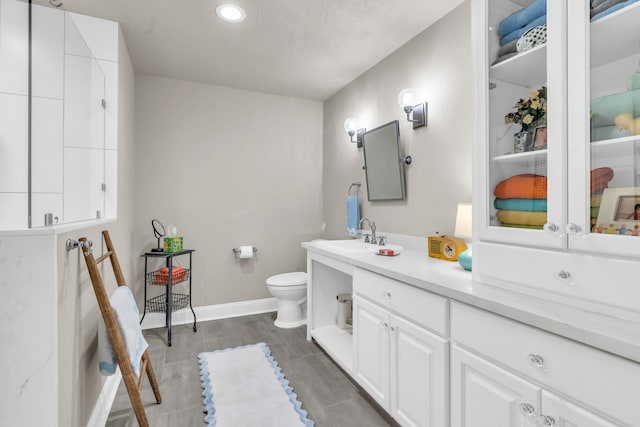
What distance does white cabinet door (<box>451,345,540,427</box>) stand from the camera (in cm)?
97

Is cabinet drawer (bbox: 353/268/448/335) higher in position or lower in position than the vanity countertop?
lower

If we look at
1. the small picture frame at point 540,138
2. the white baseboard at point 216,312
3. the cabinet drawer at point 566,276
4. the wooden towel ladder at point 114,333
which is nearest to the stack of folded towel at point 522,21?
the small picture frame at point 540,138

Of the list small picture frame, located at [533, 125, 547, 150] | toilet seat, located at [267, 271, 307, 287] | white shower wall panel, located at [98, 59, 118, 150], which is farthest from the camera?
toilet seat, located at [267, 271, 307, 287]

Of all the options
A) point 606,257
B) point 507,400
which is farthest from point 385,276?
point 606,257

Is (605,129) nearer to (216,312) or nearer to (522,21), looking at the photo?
(522,21)

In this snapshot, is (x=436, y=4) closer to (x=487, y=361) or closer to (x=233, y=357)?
(x=487, y=361)

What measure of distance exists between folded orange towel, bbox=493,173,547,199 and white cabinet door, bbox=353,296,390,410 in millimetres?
820

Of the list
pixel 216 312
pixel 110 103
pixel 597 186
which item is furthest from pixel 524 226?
pixel 216 312

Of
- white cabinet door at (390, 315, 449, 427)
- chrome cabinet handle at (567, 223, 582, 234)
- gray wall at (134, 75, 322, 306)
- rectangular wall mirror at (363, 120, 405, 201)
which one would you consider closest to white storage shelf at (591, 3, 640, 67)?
chrome cabinet handle at (567, 223, 582, 234)

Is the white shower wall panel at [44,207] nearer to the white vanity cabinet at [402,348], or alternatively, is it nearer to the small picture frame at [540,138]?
the white vanity cabinet at [402,348]

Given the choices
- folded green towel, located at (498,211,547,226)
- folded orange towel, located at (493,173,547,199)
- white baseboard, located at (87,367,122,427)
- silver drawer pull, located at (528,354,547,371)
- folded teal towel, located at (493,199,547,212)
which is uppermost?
folded orange towel, located at (493,173,547,199)

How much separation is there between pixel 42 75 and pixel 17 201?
2.06 ft

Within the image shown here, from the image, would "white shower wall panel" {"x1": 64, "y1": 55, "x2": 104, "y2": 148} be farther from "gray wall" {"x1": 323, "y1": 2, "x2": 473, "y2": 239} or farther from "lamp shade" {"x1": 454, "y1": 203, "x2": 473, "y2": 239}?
"lamp shade" {"x1": 454, "y1": 203, "x2": 473, "y2": 239}

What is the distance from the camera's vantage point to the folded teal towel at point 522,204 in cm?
110
